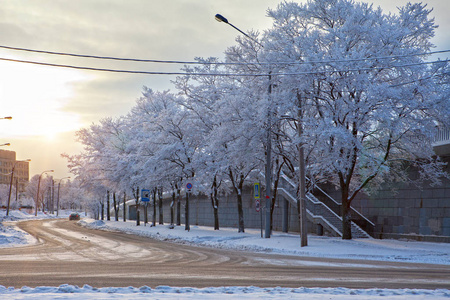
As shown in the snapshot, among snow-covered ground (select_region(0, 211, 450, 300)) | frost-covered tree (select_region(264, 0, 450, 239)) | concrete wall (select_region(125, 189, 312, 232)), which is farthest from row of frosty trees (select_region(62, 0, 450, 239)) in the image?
concrete wall (select_region(125, 189, 312, 232))

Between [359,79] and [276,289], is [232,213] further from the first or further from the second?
[276,289]

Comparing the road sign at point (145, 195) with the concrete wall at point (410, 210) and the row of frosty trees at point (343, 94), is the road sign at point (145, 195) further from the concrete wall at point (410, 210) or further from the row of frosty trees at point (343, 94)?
the concrete wall at point (410, 210)

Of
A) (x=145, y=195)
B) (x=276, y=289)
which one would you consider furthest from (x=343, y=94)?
(x=145, y=195)

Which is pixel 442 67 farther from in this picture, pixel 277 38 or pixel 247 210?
pixel 247 210

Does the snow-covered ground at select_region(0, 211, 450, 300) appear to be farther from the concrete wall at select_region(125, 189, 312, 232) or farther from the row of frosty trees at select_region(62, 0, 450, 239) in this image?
the concrete wall at select_region(125, 189, 312, 232)

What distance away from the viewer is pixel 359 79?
78.9 ft

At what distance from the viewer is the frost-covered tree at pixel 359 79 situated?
24266 millimetres

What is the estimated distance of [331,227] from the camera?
32781 mm

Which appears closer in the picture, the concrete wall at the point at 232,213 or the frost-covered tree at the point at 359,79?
the frost-covered tree at the point at 359,79

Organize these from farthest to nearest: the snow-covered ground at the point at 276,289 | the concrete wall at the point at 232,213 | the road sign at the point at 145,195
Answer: the concrete wall at the point at 232,213, the road sign at the point at 145,195, the snow-covered ground at the point at 276,289

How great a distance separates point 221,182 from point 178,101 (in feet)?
25.5

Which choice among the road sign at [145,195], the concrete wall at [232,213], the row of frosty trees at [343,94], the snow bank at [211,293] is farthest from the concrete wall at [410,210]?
the snow bank at [211,293]

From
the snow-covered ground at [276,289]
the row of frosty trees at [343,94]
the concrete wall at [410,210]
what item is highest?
the row of frosty trees at [343,94]

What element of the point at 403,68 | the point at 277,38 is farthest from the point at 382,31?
the point at 277,38
